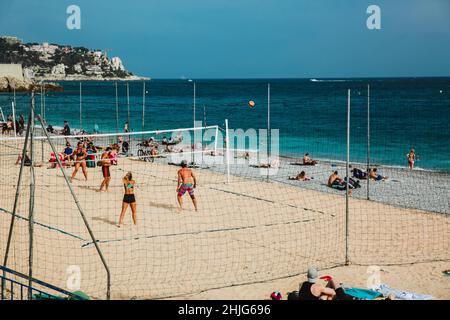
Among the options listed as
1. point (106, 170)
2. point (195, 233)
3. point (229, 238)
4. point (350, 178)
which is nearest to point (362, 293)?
point (229, 238)

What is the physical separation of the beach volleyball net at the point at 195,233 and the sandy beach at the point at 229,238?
2 centimetres

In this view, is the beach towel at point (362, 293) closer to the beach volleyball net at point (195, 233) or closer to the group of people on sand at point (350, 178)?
the beach volleyball net at point (195, 233)

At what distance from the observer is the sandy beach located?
8.31 m

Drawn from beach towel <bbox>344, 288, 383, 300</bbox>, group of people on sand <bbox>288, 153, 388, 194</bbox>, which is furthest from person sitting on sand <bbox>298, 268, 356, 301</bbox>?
group of people on sand <bbox>288, 153, 388, 194</bbox>

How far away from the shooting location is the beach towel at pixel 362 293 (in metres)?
7.25

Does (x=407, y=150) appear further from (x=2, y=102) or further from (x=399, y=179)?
(x=2, y=102)

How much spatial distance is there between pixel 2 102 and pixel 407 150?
38.6m

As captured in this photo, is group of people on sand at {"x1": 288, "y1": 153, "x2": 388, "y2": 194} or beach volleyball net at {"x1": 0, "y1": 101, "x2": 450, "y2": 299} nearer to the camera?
beach volleyball net at {"x1": 0, "y1": 101, "x2": 450, "y2": 299}

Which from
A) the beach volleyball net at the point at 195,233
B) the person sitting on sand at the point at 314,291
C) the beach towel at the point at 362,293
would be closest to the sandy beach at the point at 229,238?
the beach volleyball net at the point at 195,233

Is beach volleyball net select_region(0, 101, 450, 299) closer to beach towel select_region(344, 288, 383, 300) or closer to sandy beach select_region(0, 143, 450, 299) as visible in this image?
sandy beach select_region(0, 143, 450, 299)

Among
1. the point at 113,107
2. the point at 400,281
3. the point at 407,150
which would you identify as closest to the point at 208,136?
the point at 407,150

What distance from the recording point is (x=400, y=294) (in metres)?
7.51

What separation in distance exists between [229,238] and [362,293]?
3655 millimetres

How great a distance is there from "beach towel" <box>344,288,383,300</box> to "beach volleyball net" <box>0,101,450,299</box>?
4.48 ft
